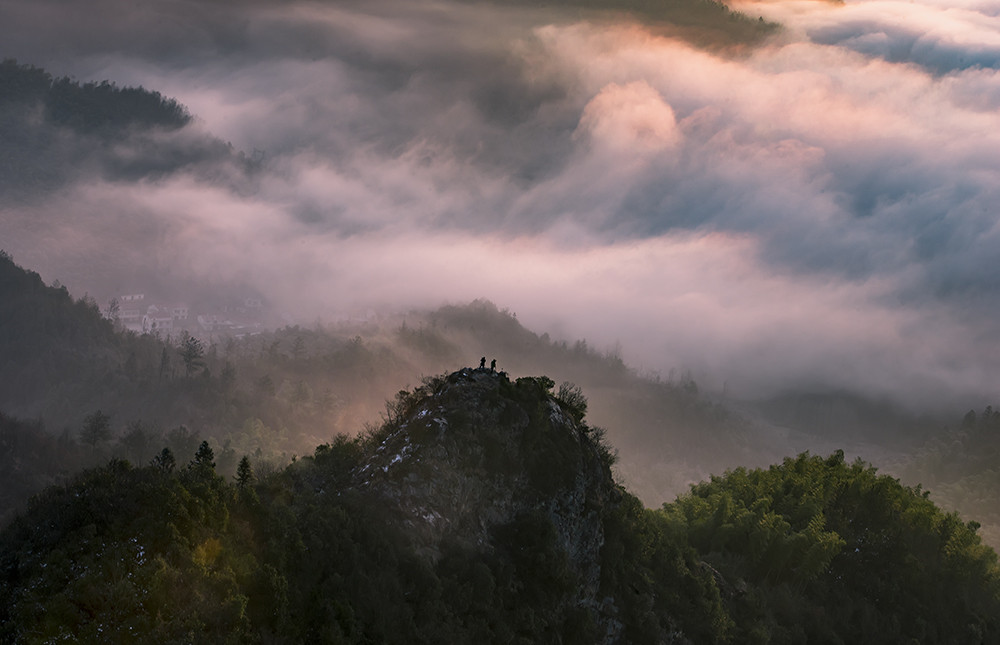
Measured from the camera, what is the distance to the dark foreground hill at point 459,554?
33.6 meters

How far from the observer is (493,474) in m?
53.0

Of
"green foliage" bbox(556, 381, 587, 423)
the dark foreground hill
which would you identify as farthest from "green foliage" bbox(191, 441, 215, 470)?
"green foliage" bbox(556, 381, 587, 423)

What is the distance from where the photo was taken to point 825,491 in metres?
89.9

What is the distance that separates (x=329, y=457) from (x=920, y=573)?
215 ft

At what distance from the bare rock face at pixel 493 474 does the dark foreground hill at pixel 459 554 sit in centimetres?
14

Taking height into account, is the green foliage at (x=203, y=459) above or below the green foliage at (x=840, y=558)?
above

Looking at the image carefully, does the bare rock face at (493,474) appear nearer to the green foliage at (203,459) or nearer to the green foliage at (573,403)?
the green foliage at (573,403)

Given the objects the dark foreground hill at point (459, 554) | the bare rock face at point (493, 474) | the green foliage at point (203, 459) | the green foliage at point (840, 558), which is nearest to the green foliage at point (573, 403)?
the dark foreground hill at point (459, 554)

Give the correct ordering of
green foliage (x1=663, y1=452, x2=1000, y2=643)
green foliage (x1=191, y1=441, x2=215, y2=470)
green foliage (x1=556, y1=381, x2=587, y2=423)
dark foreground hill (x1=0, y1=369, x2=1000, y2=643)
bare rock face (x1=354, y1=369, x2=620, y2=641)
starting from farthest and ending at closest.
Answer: green foliage (x1=663, y1=452, x2=1000, y2=643)
green foliage (x1=556, y1=381, x2=587, y2=423)
bare rock face (x1=354, y1=369, x2=620, y2=641)
green foliage (x1=191, y1=441, x2=215, y2=470)
dark foreground hill (x1=0, y1=369, x2=1000, y2=643)

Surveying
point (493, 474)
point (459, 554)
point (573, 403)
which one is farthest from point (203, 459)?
point (573, 403)

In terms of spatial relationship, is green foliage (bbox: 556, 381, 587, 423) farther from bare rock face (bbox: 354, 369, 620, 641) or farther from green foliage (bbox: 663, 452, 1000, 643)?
green foliage (bbox: 663, 452, 1000, 643)

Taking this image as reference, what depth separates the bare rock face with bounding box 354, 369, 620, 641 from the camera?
163 ft

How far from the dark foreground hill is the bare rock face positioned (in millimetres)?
139

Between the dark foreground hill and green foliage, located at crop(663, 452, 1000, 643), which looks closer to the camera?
the dark foreground hill
